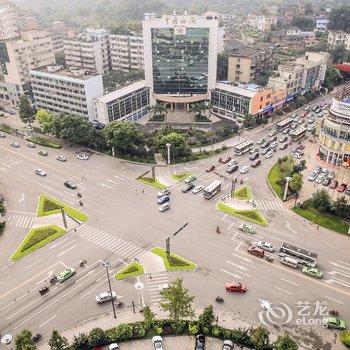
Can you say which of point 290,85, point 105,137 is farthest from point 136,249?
point 290,85

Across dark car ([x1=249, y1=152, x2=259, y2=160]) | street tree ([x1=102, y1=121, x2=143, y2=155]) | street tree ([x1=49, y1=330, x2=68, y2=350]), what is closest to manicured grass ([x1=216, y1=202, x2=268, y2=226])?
dark car ([x1=249, y1=152, x2=259, y2=160])

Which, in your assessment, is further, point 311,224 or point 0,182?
point 0,182

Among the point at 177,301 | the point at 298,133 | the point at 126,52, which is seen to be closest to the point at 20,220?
the point at 177,301

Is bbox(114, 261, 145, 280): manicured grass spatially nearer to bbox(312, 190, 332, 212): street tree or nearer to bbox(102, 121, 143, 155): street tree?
bbox(312, 190, 332, 212): street tree

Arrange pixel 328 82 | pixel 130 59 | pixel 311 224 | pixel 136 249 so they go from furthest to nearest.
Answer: pixel 130 59
pixel 328 82
pixel 311 224
pixel 136 249

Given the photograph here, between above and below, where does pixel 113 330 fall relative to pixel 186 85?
below

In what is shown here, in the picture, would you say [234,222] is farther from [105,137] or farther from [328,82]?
[328,82]

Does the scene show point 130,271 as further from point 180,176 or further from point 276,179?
point 276,179
